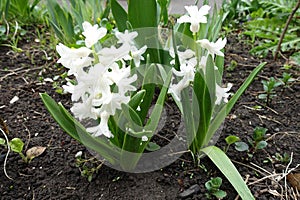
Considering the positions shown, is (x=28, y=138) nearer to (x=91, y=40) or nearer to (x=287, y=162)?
(x=91, y=40)

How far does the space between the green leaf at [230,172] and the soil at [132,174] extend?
0.37 ft

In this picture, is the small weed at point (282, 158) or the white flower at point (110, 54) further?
the small weed at point (282, 158)

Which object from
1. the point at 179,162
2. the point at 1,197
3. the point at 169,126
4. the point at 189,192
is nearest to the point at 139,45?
the point at 169,126

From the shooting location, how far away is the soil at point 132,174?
101 cm

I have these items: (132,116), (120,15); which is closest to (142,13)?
(120,15)

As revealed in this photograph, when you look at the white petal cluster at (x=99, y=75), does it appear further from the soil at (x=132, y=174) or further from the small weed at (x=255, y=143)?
the small weed at (x=255, y=143)

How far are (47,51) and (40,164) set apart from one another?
0.79 meters

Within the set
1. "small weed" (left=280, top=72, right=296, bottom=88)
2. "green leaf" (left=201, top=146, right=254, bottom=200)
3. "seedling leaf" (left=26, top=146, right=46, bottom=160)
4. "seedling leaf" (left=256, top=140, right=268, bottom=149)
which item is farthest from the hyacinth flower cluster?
"small weed" (left=280, top=72, right=296, bottom=88)

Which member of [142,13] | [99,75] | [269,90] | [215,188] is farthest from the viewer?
[269,90]

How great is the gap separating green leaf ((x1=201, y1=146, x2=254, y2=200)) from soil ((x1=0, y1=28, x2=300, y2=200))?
11cm

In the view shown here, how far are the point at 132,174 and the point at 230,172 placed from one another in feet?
0.91

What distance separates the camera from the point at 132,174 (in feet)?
3.40

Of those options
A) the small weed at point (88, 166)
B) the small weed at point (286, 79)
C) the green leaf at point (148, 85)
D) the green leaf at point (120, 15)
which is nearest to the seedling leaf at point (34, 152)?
the small weed at point (88, 166)

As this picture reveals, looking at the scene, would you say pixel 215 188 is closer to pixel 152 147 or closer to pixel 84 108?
pixel 152 147
